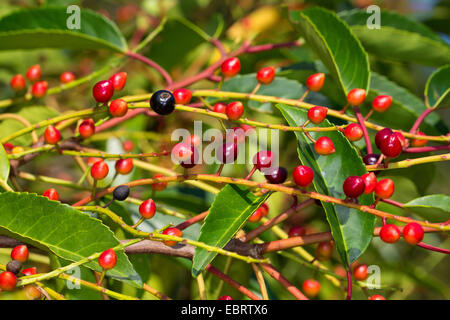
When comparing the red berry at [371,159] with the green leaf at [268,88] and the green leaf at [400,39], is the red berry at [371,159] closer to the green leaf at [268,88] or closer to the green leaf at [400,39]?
the green leaf at [268,88]

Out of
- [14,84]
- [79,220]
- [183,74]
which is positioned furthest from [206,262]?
[183,74]

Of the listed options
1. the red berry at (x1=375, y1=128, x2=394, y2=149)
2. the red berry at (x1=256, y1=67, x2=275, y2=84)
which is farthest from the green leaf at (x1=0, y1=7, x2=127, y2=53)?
the red berry at (x1=375, y1=128, x2=394, y2=149)

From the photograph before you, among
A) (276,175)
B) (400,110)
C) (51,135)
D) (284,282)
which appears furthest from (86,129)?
(400,110)

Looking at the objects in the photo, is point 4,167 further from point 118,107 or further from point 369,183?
point 369,183

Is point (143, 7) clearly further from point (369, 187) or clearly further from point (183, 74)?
point (369, 187)

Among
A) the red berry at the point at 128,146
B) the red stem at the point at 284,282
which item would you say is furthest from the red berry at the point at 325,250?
the red berry at the point at 128,146
